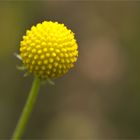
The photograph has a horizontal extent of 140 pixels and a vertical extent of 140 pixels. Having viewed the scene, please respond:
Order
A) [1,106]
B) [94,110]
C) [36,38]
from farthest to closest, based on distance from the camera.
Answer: [94,110]
[1,106]
[36,38]

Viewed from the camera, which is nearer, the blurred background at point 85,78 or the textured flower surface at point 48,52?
the textured flower surface at point 48,52

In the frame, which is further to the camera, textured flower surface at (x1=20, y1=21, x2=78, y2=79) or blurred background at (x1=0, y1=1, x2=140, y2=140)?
blurred background at (x1=0, y1=1, x2=140, y2=140)

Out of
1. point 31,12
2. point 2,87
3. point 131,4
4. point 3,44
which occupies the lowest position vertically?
point 2,87

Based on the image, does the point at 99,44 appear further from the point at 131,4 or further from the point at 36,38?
the point at 36,38

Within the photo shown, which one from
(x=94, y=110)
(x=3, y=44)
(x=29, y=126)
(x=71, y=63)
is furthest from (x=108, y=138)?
(x=71, y=63)
